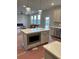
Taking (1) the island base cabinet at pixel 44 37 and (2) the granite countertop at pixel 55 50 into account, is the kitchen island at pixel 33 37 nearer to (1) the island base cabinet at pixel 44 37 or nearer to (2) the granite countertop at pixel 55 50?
(1) the island base cabinet at pixel 44 37

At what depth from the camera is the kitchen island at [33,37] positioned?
5.21 m

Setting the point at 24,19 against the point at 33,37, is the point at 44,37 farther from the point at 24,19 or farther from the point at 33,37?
A: the point at 24,19

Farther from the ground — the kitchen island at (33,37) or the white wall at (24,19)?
the white wall at (24,19)

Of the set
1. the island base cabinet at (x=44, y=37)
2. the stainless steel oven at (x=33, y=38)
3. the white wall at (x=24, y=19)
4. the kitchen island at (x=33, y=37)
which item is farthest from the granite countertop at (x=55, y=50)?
the white wall at (x=24, y=19)

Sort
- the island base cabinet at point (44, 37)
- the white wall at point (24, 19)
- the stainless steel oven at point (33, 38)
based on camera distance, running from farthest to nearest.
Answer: the white wall at point (24, 19) < the island base cabinet at point (44, 37) < the stainless steel oven at point (33, 38)

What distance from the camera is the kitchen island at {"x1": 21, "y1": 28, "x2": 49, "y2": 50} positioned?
521 centimetres

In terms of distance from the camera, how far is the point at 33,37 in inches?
225

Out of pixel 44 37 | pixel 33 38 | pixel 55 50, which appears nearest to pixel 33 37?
pixel 33 38

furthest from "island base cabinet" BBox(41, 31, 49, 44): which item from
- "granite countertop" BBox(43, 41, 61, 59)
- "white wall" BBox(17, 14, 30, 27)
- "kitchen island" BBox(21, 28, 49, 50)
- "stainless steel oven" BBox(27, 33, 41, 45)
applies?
"white wall" BBox(17, 14, 30, 27)
